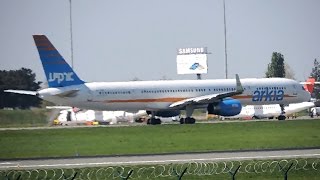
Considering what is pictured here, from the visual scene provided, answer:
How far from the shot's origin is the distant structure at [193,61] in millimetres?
144125

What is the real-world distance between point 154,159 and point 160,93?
42.3 metres

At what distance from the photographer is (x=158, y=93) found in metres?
80.9

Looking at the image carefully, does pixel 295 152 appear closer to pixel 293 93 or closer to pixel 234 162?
pixel 234 162

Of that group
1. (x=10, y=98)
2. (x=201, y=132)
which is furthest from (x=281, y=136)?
(x=10, y=98)

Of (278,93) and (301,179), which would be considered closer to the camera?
(301,179)

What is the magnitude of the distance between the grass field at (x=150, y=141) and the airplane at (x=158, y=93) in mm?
13567

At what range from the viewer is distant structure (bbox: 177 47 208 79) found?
144125mm

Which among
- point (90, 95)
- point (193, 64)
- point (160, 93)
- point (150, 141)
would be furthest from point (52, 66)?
point (193, 64)

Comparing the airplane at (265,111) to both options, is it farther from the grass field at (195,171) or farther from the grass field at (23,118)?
the grass field at (195,171)

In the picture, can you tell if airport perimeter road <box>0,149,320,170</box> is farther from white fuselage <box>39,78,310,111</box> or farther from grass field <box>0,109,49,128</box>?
grass field <box>0,109,49,128</box>

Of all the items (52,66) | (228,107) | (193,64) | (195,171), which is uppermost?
(193,64)

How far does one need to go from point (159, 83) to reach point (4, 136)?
80.3 ft

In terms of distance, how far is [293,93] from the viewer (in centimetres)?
8600

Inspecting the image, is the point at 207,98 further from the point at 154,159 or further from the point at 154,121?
the point at 154,159
